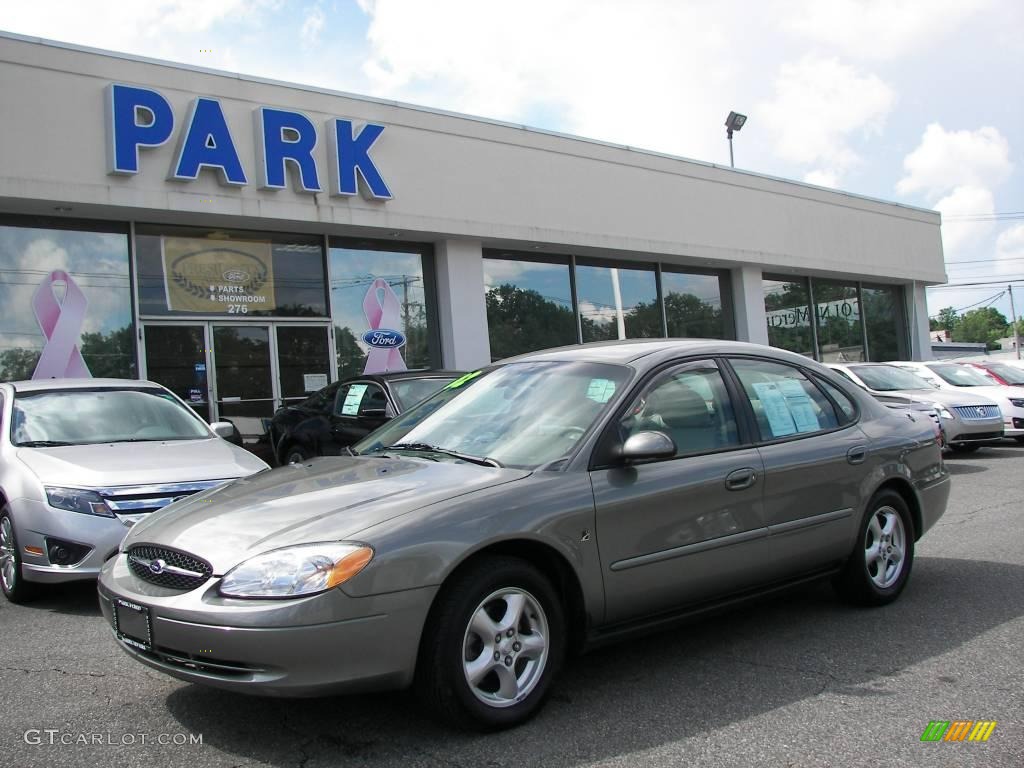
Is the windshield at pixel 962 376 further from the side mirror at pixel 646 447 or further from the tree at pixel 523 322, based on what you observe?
the side mirror at pixel 646 447

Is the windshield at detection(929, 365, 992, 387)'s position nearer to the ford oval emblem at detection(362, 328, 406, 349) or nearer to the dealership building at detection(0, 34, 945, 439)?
the dealership building at detection(0, 34, 945, 439)

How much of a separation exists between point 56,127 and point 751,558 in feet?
34.0

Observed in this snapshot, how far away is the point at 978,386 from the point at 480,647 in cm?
1306

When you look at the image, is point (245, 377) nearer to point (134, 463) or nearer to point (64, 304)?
point (64, 304)

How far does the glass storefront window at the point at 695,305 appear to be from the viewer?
62.6 ft

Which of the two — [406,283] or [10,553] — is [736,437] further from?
[406,283]

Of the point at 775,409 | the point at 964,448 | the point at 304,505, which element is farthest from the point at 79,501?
the point at 964,448

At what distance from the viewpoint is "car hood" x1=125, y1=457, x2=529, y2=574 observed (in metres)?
3.27

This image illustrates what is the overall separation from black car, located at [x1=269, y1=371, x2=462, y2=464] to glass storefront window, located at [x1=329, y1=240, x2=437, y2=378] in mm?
3342

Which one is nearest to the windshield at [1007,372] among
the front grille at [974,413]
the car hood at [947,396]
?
the car hood at [947,396]

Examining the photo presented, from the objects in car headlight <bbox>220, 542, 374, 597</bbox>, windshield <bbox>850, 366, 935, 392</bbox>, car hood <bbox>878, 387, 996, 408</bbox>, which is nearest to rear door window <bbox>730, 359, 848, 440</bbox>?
car headlight <bbox>220, 542, 374, 597</bbox>

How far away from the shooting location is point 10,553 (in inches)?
223

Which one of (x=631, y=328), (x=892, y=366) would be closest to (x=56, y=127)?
(x=631, y=328)

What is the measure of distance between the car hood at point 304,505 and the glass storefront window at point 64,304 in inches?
344
